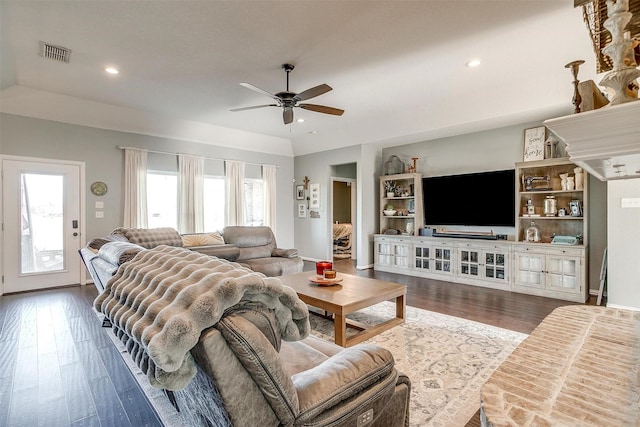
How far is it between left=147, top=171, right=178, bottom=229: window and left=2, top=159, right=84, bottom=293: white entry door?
1.10 metres

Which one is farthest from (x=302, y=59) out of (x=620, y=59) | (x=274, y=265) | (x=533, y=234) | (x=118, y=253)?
(x=533, y=234)

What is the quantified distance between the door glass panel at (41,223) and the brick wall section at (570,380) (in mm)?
6302

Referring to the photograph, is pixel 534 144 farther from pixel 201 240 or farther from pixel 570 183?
pixel 201 240

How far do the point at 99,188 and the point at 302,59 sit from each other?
4208 millimetres

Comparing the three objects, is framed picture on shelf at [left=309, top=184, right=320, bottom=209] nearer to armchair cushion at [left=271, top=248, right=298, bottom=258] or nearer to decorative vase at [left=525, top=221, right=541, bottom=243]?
armchair cushion at [left=271, top=248, right=298, bottom=258]

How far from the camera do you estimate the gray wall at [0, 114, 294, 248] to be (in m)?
4.72

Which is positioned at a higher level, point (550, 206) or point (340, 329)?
point (550, 206)

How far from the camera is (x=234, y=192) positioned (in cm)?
696

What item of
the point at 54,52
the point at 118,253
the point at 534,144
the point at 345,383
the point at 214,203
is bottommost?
the point at 345,383

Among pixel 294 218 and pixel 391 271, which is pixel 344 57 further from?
pixel 294 218

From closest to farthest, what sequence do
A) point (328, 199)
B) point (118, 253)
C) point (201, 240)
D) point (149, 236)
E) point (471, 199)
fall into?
point (118, 253), point (149, 236), point (201, 240), point (471, 199), point (328, 199)

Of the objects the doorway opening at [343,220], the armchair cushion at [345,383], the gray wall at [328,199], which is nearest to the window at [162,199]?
the gray wall at [328,199]

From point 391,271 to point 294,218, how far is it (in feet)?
10.1

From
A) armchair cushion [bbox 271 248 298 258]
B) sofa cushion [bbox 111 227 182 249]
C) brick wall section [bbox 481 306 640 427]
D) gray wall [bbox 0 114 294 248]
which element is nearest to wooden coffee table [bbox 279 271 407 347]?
armchair cushion [bbox 271 248 298 258]
